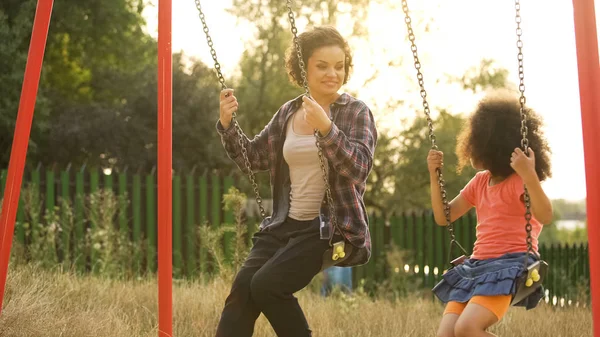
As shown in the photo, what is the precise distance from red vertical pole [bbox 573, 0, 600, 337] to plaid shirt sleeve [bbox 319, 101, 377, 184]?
2.78ft

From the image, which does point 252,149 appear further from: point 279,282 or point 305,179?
point 279,282

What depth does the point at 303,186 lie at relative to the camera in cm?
331

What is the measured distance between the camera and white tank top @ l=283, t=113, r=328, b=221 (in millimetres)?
3295

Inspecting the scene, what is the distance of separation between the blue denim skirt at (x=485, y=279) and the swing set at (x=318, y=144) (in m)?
0.04

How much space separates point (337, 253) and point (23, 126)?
188 centimetres

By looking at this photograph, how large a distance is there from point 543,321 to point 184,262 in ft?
18.9

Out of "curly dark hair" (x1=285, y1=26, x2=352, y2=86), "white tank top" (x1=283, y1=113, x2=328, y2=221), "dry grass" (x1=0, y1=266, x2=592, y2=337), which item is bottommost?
"dry grass" (x1=0, y1=266, x2=592, y2=337)

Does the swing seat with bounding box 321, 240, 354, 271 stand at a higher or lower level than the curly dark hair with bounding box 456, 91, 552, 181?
lower

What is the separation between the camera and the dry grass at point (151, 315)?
4418 millimetres

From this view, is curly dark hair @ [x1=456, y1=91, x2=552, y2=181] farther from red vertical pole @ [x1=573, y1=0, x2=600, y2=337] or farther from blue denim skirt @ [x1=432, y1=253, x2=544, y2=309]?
blue denim skirt @ [x1=432, y1=253, x2=544, y2=309]

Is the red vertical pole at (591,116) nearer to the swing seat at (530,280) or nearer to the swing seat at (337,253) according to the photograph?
the swing seat at (530,280)

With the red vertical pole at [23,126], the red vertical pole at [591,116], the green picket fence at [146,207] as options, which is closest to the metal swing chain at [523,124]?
the red vertical pole at [591,116]

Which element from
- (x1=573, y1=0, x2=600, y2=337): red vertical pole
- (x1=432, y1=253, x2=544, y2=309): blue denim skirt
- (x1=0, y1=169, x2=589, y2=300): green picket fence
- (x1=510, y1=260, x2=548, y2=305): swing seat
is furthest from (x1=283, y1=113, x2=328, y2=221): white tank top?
(x1=0, y1=169, x2=589, y2=300): green picket fence

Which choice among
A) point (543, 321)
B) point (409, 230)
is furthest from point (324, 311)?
point (409, 230)
